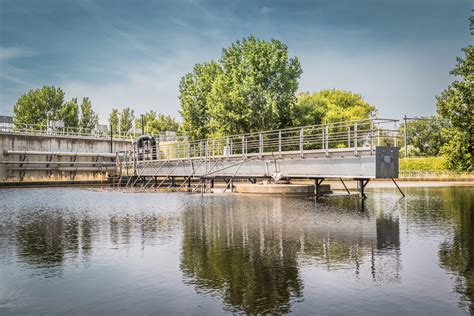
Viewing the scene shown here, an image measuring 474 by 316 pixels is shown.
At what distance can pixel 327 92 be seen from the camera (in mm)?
86000

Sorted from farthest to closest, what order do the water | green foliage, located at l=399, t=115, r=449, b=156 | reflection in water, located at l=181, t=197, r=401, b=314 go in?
green foliage, located at l=399, t=115, r=449, b=156 → reflection in water, located at l=181, t=197, r=401, b=314 → the water

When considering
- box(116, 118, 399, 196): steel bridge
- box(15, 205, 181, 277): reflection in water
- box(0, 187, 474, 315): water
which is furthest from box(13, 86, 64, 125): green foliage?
box(0, 187, 474, 315): water

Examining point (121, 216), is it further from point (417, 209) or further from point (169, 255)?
point (417, 209)

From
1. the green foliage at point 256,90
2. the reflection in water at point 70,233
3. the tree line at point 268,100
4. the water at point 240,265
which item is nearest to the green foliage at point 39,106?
the tree line at point 268,100

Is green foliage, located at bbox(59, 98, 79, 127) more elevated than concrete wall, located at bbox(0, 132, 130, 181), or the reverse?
green foliage, located at bbox(59, 98, 79, 127)

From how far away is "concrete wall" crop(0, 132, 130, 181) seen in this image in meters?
57.2

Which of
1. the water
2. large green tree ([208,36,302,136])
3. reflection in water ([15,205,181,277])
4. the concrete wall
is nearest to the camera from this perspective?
the water

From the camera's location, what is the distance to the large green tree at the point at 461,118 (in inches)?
924

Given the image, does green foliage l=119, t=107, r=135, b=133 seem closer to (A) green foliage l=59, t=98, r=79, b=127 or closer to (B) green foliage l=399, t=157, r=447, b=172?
(A) green foliage l=59, t=98, r=79, b=127

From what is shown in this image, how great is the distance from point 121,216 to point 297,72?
36164 mm

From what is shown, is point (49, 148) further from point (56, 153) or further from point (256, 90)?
point (256, 90)

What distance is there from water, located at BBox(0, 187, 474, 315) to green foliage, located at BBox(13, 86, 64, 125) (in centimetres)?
8659

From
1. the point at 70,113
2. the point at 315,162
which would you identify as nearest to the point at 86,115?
the point at 70,113

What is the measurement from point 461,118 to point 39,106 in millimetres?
90576
